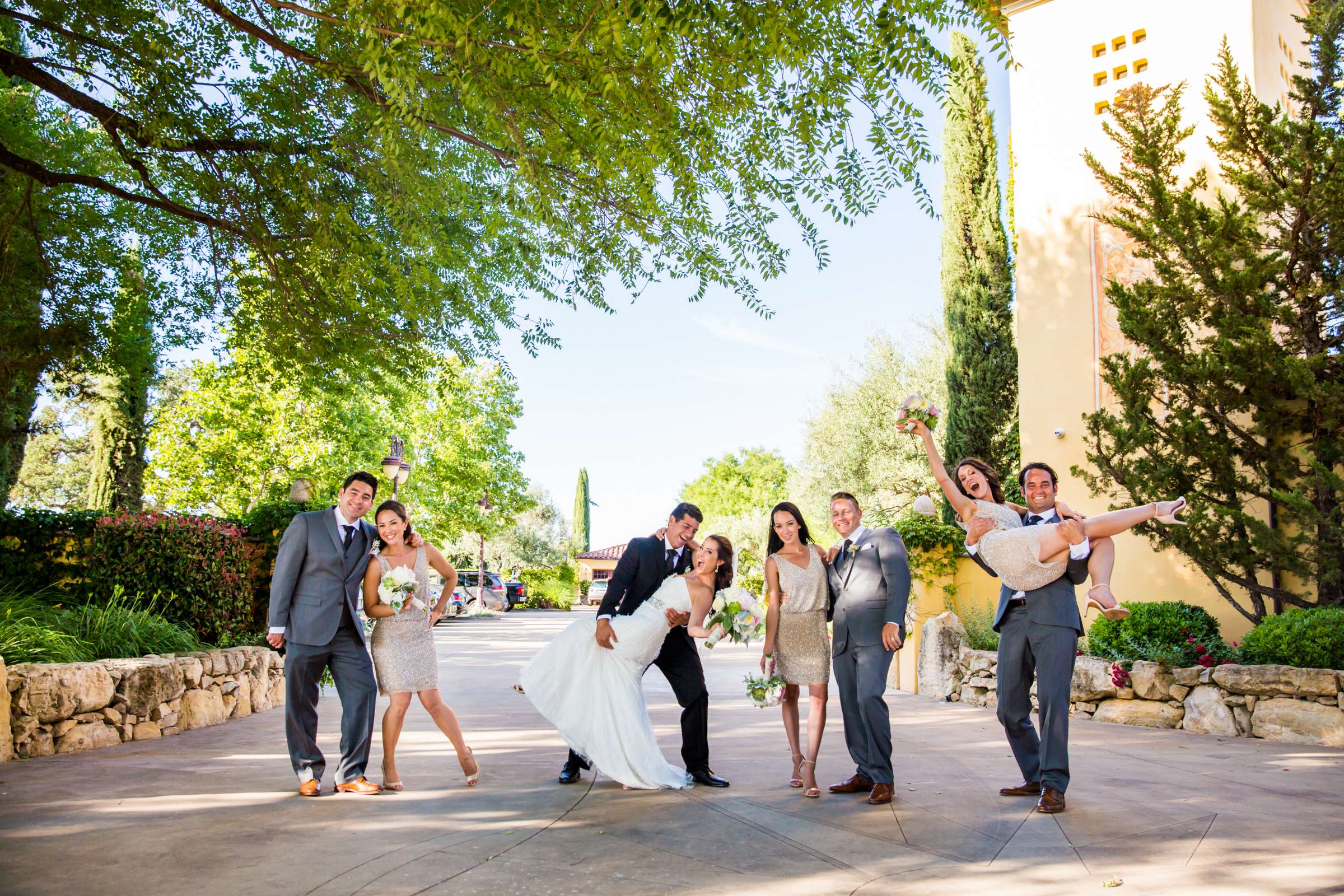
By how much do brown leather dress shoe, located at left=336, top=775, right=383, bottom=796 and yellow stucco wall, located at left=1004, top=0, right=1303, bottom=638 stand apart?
34.0 ft

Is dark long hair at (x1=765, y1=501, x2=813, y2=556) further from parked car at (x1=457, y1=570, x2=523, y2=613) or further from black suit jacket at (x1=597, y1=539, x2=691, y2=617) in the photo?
parked car at (x1=457, y1=570, x2=523, y2=613)

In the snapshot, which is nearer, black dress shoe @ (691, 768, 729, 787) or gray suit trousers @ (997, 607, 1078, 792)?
gray suit trousers @ (997, 607, 1078, 792)

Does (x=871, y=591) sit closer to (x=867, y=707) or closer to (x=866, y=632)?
(x=866, y=632)

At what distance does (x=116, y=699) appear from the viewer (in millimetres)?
7730

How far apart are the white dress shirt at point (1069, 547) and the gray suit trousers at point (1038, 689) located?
116mm

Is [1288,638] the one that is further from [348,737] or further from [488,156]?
[488,156]

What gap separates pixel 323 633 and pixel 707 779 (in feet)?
8.62

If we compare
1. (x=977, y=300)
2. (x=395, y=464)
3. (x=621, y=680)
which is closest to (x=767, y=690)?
Result: (x=621, y=680)

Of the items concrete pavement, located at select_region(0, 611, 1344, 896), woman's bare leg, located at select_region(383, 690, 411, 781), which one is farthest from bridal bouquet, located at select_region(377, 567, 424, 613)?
concrete pavement, located at select_region(0, 611, 1344, 896)

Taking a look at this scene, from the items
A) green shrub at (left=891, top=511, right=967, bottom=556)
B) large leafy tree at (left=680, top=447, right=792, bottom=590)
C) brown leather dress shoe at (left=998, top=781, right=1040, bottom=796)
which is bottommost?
brown leather dress shoe at (left=998, top=781, right=1040, bottom=796)

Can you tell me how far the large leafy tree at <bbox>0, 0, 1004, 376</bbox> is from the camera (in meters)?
6.00

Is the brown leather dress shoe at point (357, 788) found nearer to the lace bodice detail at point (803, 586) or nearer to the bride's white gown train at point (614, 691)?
the bride's white gown train at point (614, 691)

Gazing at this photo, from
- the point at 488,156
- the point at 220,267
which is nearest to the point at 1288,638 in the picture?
the point at 488,156

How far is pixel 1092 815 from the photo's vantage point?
Answer: 5219mm
